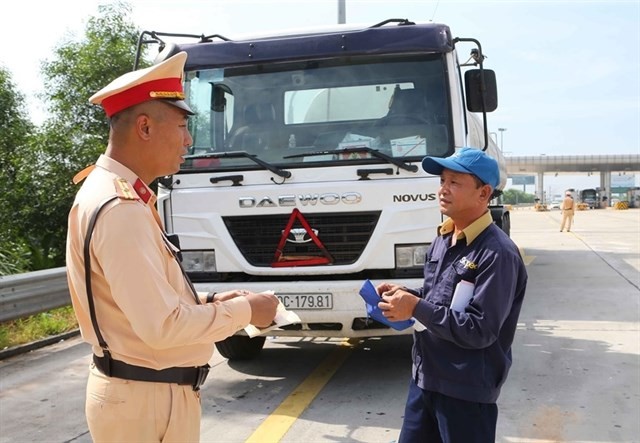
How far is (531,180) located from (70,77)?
15512 centimetres

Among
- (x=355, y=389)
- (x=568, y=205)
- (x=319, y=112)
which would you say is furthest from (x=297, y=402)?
(x=568, y=205)

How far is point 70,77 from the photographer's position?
1320cm

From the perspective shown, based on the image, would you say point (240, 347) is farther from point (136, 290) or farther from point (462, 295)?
point (136, 290)

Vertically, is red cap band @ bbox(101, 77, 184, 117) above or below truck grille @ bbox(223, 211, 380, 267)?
above

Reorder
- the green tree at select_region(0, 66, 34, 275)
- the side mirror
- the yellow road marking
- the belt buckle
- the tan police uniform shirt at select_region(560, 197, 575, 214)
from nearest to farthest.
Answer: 1. the belt buckle
2. the yellow road marking
3. the side mirror
4. the green tree at select_region(0, 66, 34, 275)
5. the tan police uniform shirt at select_region(560, 197, 575, 214)

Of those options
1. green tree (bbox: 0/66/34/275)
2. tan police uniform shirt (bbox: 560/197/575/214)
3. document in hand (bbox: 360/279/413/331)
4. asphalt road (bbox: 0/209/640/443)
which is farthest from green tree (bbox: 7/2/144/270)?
tan police uniform shirt (bbox: 560/197/575/214)

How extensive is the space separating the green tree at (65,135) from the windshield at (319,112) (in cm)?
731

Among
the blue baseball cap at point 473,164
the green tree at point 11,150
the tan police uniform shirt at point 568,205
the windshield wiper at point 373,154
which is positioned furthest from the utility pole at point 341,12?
the tan police uniform shirt at point 568,205

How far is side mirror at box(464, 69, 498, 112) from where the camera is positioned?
17.5ft

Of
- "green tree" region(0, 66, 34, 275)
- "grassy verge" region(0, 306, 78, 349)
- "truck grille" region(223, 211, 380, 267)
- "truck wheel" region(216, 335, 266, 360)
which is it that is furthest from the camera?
"green tree" region(0, 66, 34, 275)

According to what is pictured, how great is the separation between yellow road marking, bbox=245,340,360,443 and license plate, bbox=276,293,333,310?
74 centimetres

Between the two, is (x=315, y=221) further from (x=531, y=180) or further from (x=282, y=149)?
(x=531, y=180)

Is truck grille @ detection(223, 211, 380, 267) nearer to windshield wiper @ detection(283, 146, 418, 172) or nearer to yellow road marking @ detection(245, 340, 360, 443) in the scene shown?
windshield wiper @ detection(283, 146, 418, 172)

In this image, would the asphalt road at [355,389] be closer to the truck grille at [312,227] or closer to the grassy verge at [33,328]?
the grassy verge at [33,328]
